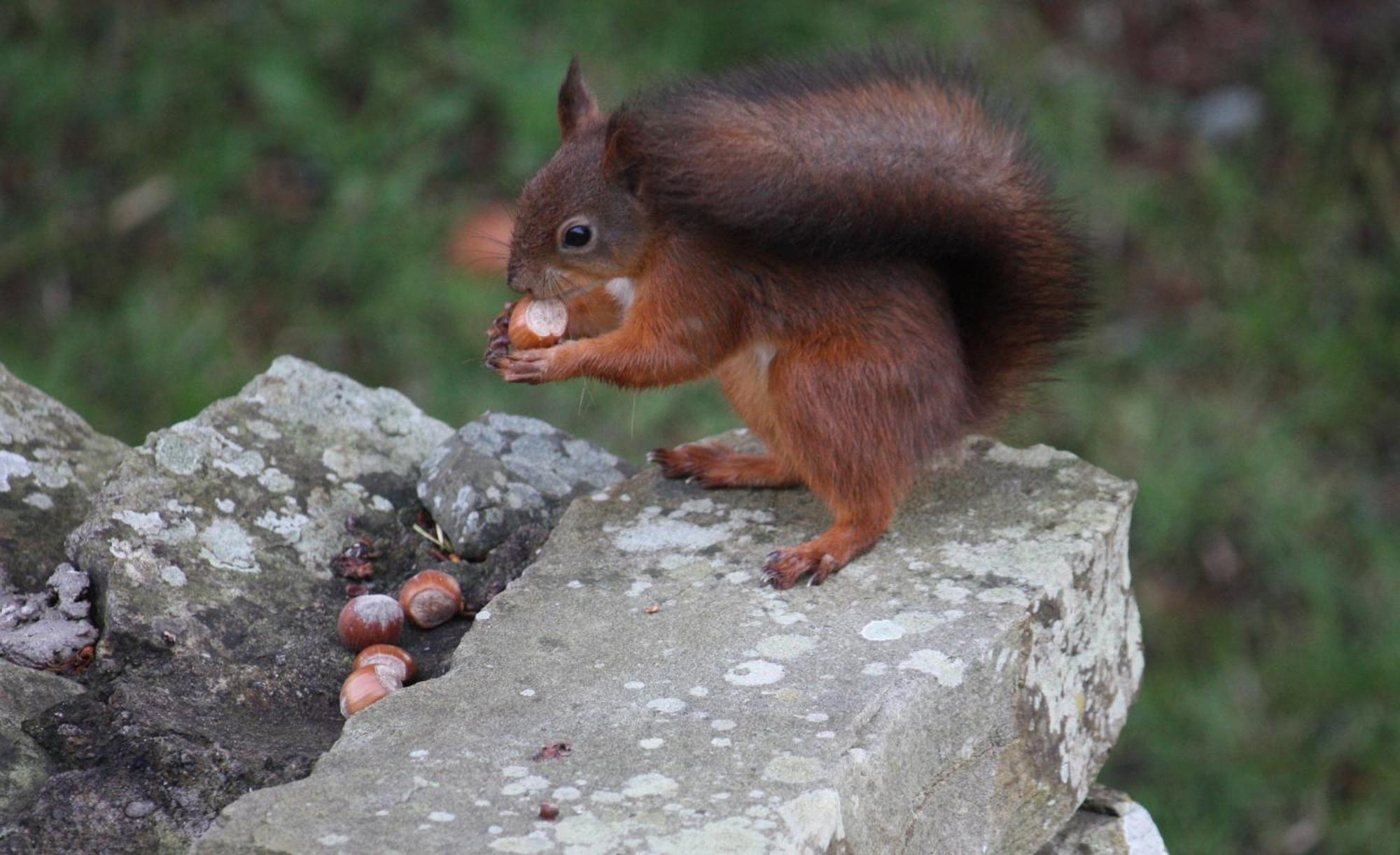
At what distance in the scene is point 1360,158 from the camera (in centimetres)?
491

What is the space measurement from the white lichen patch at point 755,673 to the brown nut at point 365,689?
1.37 feet

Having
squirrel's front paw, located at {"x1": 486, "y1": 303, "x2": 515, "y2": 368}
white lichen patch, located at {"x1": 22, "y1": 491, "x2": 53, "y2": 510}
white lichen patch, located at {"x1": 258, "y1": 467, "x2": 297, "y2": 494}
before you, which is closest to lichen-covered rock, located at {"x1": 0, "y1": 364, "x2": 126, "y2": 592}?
white lichen patch, located at {"x1": 22, "y1": 491, "x2": 53, "y2": 510}

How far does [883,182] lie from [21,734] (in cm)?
134

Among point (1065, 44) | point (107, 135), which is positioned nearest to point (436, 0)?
point (107, 135)

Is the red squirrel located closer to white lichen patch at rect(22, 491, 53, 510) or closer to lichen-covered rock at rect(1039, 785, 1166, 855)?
lichen-covered rock at rect(1039, 785, 1166, 855)

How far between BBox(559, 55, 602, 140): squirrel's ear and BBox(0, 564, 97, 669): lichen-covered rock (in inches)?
41.5

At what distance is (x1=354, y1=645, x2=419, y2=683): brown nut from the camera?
228 centimetres

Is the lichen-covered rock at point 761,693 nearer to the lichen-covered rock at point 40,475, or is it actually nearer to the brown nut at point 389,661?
the brown nut at point 389,661

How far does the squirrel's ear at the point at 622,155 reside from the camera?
8.83ft

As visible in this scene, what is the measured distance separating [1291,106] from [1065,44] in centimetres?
73

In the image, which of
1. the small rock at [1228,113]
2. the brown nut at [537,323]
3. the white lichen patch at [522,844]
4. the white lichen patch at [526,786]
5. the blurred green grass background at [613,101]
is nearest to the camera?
the white lichen patch at [522,844]

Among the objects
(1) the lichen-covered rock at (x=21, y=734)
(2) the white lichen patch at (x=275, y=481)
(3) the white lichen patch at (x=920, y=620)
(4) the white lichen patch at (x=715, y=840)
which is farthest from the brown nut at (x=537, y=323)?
(4) the white lichen patch at (x=715, y=840)

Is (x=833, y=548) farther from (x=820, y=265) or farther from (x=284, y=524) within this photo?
(x=284, y=524)

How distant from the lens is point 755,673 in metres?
2.17
